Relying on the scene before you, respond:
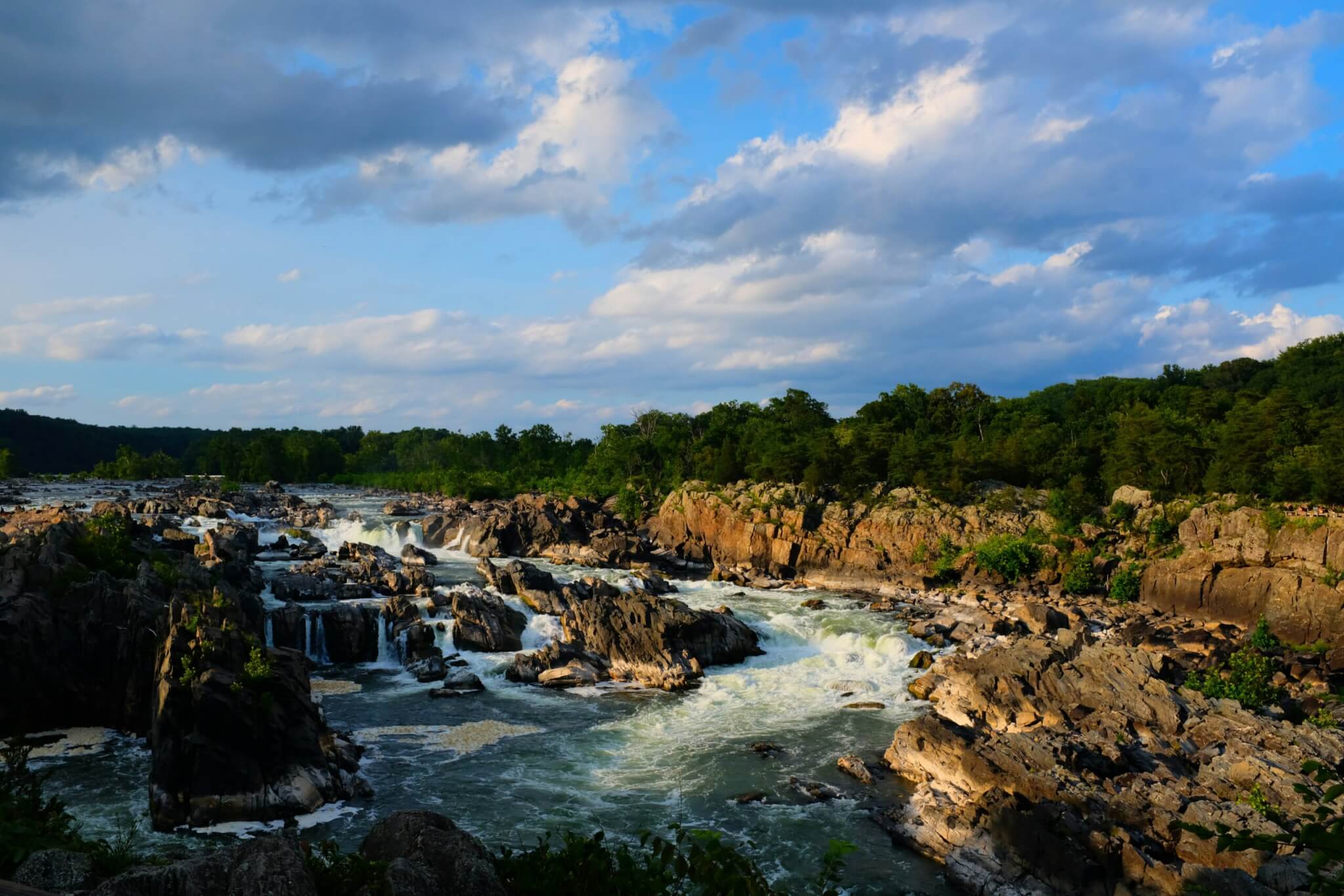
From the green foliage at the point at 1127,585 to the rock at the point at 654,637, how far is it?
24546mm

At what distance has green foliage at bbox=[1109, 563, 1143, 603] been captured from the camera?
2042 inches

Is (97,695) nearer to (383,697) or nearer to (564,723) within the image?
(383,697)

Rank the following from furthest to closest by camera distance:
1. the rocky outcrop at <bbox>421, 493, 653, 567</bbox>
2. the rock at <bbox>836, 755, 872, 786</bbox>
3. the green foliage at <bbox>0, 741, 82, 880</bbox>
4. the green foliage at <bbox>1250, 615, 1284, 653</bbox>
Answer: the rocky outcrop at <bbox>421, 493, 653, 567</bbox>, the green foliage at <bbox>1250, 615, 1284, 653</bbox>, the rock at <bbox>836, 755, 872, 786</bbox>, the green foliage at <bbox>0, 741, 82, 880</bbox>

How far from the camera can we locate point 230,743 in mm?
25016

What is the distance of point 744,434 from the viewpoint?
97938mm

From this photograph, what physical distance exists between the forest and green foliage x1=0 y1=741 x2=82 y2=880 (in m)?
57.1

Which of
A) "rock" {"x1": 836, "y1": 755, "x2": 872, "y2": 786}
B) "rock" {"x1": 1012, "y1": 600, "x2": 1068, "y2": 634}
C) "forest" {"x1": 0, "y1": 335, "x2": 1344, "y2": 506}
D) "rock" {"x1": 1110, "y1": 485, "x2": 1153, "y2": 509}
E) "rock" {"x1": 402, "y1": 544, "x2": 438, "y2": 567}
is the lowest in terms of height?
"rock" {"x1": 836, "y1": 755, "x2": 872, "y2": 786}

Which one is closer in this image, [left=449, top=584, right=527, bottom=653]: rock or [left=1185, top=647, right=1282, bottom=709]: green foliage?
[left=1185, top=647, right=1282, bottom=709]: green foliage

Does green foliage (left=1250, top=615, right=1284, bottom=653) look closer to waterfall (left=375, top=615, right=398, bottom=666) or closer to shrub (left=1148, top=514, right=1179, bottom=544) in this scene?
shrub (left=1148, top=514, right=1179, bottom=544)

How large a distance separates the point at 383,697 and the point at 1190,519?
1865 inches

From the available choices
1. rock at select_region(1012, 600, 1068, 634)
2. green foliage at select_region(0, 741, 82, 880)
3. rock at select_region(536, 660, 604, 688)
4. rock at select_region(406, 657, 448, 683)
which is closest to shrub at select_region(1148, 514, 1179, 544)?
rock at select_region(1012, 600, 1068, 634)

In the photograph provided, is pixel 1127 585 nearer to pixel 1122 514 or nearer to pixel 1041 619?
pixel 1122 514

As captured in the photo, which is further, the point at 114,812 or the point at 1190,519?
the point at 1190,519

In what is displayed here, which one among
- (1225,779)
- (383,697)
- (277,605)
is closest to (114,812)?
(383,697)
